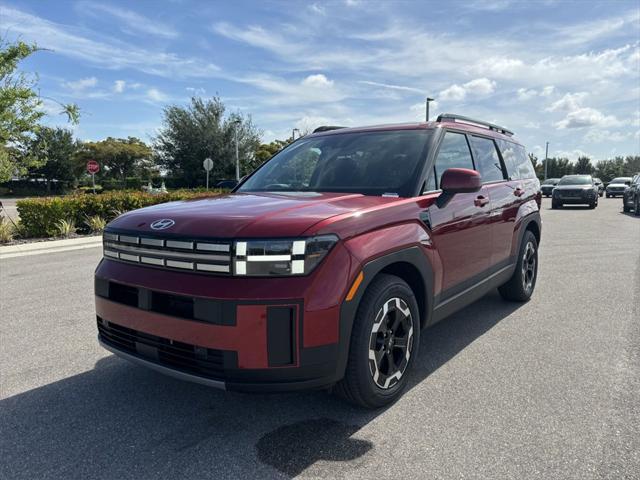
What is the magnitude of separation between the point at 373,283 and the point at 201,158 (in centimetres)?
3656

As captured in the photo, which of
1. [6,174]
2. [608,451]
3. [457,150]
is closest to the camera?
[608,451]

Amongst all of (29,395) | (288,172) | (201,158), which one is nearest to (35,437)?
(29,395)

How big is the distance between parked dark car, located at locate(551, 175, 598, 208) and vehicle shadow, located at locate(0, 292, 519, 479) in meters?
22.3

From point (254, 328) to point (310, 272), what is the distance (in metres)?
0.40

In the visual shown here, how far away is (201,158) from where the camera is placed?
37.5m

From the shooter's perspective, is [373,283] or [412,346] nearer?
[373,283]

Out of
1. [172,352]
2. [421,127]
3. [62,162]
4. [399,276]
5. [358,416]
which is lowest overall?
[358,416]

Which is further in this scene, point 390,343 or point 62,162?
point 62,162

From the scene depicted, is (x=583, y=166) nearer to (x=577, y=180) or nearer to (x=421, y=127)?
(x=577, y=180)

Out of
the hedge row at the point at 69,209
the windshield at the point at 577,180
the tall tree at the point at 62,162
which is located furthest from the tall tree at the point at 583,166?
the hedge row at the point at 69,209

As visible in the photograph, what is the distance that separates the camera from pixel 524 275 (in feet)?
17.7

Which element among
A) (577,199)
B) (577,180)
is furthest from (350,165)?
(577,180)

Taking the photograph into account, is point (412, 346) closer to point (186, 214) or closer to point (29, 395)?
point (186, 214)

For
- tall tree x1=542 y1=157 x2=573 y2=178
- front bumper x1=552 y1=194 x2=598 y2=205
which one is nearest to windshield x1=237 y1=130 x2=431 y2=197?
front bumper x1=552 y1=194 x2=598 y2=205
